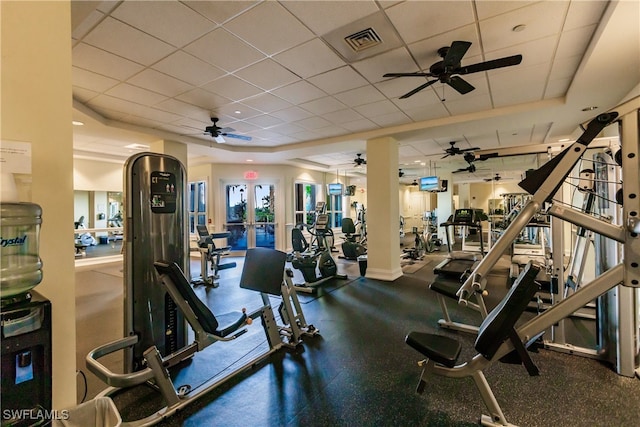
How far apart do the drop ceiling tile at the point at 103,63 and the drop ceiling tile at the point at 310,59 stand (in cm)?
157

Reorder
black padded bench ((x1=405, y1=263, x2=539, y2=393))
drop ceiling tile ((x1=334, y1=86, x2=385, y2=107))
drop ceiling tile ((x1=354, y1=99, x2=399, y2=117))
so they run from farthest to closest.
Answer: drop ceiling tile ((x1=354, y1=99, x2=399, y2=117))
drop ceiling tile ((x1=334, y1=86, x2=385, y2=107))
black padded bench ((x1=405, y1=263, x2=539, y2=393))

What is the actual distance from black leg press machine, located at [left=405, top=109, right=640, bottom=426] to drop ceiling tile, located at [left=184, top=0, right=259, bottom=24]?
229 cm

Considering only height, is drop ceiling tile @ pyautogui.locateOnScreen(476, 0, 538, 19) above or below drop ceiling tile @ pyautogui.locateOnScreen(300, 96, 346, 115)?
below

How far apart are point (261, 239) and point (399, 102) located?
20.6ft

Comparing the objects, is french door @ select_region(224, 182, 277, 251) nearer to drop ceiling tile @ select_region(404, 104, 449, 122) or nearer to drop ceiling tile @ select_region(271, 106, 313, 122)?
drop ceiling tile @ select_region(271, 106, 313, 122)

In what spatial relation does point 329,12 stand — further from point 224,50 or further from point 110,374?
point 110,374

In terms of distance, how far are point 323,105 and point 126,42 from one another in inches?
94.2

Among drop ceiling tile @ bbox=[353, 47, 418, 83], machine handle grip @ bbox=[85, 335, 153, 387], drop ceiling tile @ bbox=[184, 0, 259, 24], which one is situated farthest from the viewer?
drop ceiling tile @ bbox=[353, 47, 418, 83]

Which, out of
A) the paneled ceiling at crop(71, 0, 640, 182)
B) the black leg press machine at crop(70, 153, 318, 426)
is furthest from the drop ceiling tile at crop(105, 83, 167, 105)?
the black leg press machine at crop(70, 153, 318, 426)

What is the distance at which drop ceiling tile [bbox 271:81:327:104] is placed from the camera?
3.43 metres

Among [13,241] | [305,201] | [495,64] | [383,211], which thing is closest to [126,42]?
[13,241]

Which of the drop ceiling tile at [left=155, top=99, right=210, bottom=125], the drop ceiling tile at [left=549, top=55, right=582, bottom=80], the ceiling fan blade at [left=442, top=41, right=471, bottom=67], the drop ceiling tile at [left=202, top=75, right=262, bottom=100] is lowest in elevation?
the ceiling fan blade at [left=442, top=41, right=471, bottom=67]

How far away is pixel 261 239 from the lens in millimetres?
8906

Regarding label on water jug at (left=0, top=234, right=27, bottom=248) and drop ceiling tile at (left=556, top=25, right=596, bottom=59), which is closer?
label on water jug at (left=0, top=234, right=27, bottom=248)
